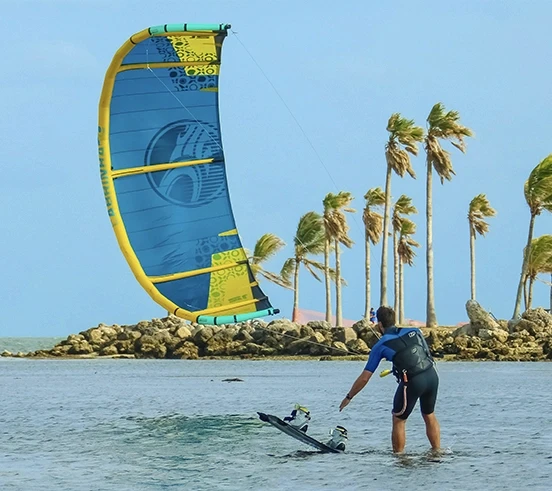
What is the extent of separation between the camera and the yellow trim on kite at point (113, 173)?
2016 cm

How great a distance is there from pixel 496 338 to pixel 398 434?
40231mm

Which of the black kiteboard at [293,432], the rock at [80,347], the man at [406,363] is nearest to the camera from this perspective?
the man at [406,363]

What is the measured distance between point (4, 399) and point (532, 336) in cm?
2813

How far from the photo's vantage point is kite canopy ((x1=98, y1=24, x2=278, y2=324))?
20312mm

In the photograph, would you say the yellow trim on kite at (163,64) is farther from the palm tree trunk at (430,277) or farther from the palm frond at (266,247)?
the palm frond at (266,247)

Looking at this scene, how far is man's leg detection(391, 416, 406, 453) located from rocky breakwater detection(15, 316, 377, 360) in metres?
38.6

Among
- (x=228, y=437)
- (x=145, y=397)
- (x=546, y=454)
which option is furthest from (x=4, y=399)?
(x=546, y=454)

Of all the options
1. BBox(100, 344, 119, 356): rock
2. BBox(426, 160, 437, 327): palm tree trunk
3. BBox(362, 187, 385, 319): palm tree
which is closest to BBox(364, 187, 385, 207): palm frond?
BBox(362, 187, 385, 319): palm tree

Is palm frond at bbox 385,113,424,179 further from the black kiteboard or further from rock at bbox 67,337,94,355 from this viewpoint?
the black kiteboard

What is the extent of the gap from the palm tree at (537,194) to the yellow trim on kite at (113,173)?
45.3 metres

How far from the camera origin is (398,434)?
17.5 meters

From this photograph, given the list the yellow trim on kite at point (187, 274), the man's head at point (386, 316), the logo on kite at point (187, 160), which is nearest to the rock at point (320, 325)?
the logo on kite at point (187, 160)

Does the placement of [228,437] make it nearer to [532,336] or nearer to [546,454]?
[546,454]

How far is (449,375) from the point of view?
155 ft
